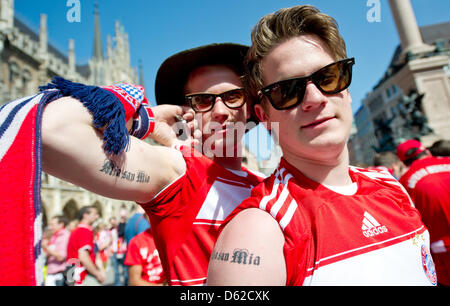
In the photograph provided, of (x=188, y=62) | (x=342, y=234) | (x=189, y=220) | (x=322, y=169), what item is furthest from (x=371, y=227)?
(x=188, y=62)

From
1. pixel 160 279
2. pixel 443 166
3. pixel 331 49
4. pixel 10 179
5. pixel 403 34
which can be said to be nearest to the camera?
pixel 10 179

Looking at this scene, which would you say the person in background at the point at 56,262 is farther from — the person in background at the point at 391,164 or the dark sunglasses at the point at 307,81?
the person in background at the point at 391,164

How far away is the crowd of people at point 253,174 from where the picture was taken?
0.89 metres

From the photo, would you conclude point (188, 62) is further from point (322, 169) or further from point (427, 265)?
point (427, 265)

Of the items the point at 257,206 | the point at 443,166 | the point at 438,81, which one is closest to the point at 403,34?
the point at 438,81

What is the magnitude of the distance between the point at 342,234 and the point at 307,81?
573 mm

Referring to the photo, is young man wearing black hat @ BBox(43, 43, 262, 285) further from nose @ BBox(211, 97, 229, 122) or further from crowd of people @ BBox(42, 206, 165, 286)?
crowd of people @ BBox(42, 206, 165, 286)

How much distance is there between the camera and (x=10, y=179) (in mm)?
745

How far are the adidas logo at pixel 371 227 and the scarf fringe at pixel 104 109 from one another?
0.87 m

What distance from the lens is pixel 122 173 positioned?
1.02m

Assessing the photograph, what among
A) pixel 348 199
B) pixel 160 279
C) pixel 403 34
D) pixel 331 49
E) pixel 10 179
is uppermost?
pixel 403 34

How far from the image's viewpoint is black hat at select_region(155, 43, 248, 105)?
1.75m
